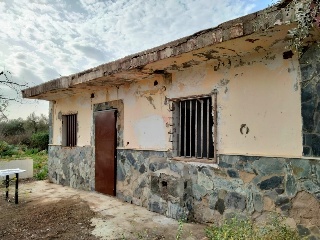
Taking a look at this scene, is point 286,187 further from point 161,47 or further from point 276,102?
point 161,47

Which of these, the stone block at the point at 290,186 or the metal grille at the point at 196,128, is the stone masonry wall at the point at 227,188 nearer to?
the stone block at the point at 290,186

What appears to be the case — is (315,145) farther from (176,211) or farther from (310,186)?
(176,211)

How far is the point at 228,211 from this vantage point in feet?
14.2

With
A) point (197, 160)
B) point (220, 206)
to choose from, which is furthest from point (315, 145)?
point (197, 160)

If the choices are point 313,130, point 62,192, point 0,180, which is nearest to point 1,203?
point 62,192

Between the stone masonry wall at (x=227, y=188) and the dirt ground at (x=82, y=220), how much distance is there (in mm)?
326

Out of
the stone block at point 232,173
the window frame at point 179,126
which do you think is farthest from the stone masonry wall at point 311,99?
the window frame at point 179,126

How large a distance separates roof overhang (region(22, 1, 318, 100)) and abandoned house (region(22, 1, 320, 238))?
0.05 ft

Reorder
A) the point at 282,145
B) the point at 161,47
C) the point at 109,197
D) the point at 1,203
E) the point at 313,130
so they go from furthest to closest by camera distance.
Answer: the point at 109,197, the point at 1,203, the point at 161,47, the point at 282,145, the point at 313,130

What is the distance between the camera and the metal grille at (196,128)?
16.0 feet

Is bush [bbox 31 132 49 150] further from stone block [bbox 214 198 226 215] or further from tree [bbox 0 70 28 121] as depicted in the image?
stone block [bbox 214 198 226 215]

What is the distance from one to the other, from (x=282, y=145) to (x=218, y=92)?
1.41 meters

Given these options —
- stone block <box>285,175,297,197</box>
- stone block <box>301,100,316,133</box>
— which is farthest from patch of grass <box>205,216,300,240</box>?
stone block <box>301,100,316,133</box>

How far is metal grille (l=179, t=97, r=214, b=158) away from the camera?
16.0 feet
